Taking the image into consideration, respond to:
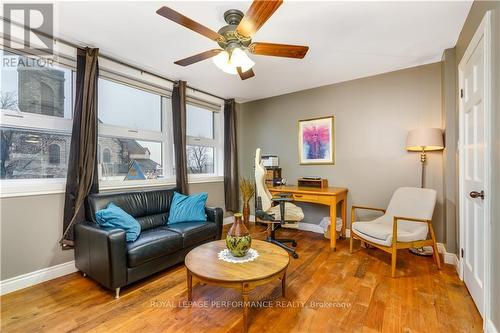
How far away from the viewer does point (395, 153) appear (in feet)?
10.1

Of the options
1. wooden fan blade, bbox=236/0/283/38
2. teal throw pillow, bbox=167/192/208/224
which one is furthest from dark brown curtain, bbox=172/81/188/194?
wooden fan blade, bbox=236/0/283/38

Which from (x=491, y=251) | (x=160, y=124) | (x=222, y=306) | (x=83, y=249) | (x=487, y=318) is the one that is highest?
(x=160, y=124)

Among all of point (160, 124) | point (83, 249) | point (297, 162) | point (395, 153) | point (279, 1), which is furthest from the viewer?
point (297, 162)

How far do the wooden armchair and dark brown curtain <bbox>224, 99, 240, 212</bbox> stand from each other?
87.0 inches

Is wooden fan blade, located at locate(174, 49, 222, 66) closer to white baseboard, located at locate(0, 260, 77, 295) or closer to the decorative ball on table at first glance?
the decorative ball on table

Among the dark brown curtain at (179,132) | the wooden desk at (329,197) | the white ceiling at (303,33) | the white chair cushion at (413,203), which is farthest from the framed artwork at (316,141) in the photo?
the dark brown curtain at (179,132)

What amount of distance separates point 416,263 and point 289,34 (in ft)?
9.34

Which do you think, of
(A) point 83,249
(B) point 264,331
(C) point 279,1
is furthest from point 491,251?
(A) point 83,249

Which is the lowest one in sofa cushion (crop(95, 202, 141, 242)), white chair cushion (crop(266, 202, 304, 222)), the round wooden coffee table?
the round wooden coffee table

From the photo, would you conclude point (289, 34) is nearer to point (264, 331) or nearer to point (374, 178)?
point (374, 178)

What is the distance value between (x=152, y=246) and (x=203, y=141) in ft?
7.60

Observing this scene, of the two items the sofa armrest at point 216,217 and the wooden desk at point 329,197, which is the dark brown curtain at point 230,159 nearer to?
the wooden desk at point 329,197

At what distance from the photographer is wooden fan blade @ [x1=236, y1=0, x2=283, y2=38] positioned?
1.35 metres

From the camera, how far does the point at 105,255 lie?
190 cm
